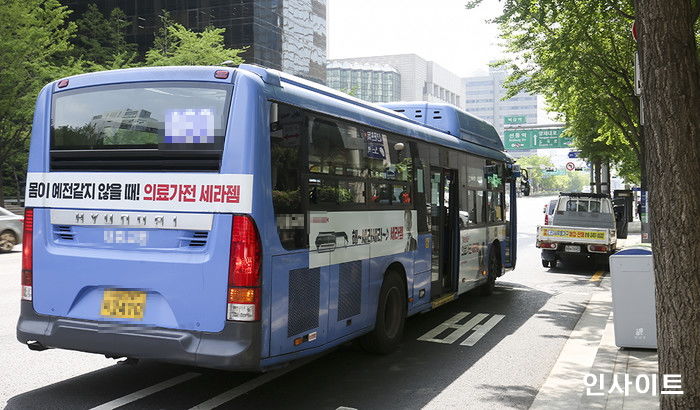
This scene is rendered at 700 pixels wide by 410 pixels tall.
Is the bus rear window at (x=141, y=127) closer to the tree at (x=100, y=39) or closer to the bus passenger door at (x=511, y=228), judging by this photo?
the bus passenger door at (x=511, y=228)

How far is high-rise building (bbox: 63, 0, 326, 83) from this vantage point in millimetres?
55438

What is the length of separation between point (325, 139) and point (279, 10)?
2154 inches

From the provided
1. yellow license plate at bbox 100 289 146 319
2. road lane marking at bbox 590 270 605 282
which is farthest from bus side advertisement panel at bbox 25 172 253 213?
road lane marking at bbox 590 270 605 282

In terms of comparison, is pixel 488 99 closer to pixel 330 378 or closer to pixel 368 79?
pixel 368 79

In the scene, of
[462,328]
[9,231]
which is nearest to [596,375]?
[462,328]

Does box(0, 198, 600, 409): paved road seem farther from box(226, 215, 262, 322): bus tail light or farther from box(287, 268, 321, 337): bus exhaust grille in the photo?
box(226, 215, 262, 322): bus tail light

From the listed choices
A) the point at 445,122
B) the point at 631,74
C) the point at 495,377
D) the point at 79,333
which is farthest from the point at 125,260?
the point at 631,74

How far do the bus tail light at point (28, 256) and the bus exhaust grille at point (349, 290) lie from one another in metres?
2.55

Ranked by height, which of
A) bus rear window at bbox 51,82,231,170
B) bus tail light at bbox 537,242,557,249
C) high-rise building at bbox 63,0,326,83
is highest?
high-rise building at bbox 63,0,326,83

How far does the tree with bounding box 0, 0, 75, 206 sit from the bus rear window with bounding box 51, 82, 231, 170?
2430cm

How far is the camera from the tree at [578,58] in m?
14.9

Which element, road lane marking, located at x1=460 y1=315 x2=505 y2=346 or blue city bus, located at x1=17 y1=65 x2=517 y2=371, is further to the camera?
road lane marking, located at x1=460 y1=315 x2=505 y2=346

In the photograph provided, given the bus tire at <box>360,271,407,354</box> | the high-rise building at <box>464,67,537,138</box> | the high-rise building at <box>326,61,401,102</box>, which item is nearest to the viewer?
the bus tire at <box>360,271,407,354</box>

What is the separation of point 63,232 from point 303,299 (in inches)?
76.6
